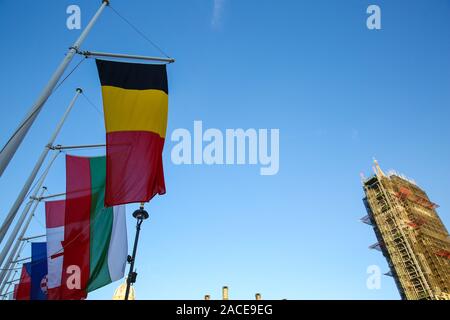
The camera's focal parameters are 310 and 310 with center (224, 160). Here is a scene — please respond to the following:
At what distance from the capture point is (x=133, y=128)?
775cm

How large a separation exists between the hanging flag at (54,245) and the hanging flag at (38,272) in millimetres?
3185

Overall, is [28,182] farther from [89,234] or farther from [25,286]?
[25,286]

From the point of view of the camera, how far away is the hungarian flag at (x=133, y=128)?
724 cm

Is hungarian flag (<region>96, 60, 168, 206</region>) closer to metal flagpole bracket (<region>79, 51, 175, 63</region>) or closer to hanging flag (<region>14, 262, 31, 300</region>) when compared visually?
metal flagpole bracket (<region>79, 51, 175, 63</region>)

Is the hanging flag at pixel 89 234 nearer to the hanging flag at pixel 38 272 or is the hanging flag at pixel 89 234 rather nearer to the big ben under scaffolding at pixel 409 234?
the hanging flag at pixel 38 272

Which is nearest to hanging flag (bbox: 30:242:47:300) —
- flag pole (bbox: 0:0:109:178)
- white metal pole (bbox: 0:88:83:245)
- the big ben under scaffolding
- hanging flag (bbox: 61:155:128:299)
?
white metal pole (bbox: 0:88:83:245)

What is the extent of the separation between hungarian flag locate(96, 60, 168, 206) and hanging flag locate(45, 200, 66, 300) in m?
4.05

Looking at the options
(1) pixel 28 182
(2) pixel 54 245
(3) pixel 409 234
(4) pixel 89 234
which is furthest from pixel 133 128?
(3) pixel 409 234

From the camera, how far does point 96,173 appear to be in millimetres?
9750

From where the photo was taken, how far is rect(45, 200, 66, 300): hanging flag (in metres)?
9.05

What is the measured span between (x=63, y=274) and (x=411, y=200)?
66.4m
